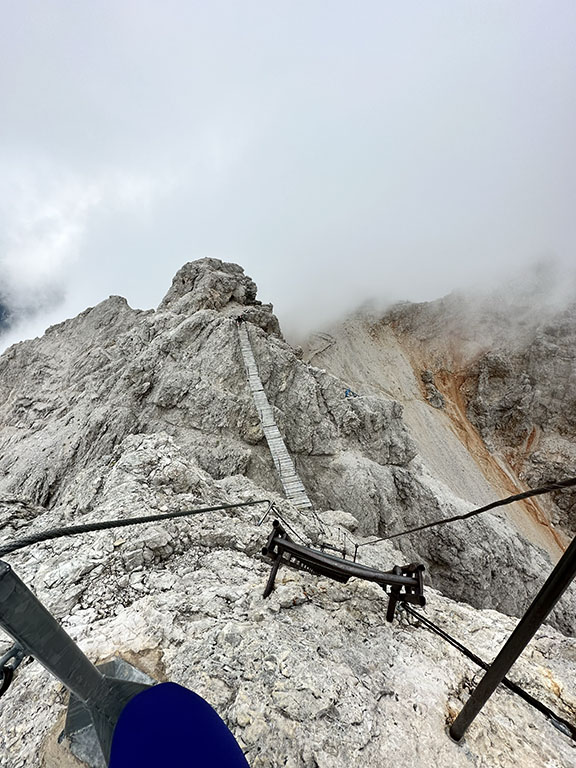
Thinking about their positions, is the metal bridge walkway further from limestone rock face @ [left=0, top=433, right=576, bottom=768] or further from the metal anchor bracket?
the metal anchor bracket

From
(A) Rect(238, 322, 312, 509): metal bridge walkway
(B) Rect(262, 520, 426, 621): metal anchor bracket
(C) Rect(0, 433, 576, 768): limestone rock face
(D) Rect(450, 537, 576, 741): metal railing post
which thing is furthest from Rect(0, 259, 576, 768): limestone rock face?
(D) Rect(450, 537, 576, 741): metal railing post

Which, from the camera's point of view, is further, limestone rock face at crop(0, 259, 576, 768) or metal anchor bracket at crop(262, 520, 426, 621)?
metal anchor bracket at crop(262, 520, 426, 621)

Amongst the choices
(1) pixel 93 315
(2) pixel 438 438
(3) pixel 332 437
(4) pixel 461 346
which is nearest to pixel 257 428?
(3) pixel 332 437

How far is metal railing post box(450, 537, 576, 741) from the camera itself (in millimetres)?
2229

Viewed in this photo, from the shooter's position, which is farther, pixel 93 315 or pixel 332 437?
pixel 93 315

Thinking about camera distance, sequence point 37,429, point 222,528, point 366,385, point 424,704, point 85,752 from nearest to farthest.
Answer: point 85,752 → point 424,704 → point 222,528 → point 37,429 → point 366,385

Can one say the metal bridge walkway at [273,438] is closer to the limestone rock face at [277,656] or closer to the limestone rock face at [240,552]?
the limestone rock face at [240,552]

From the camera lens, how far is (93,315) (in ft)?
97.0

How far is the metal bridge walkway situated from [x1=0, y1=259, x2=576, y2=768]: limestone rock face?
0.54m

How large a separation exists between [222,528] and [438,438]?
121 ft

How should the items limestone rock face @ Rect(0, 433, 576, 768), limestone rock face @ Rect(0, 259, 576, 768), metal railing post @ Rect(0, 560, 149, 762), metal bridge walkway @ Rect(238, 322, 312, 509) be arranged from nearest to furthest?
metal railing post @ Rect(0, 560, 149, 762) < limestone rock face @ Rect(0, 433, 576, 768) < limestone rock face @ Rect(0, 259, 576, 768) < metal bridge walkway @ Rect(238, 322, 312, 509)

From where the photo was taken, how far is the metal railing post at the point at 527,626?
2.23 metres

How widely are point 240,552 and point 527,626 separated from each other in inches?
239

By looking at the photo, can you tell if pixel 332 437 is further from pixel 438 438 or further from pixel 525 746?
pixel 438 438
